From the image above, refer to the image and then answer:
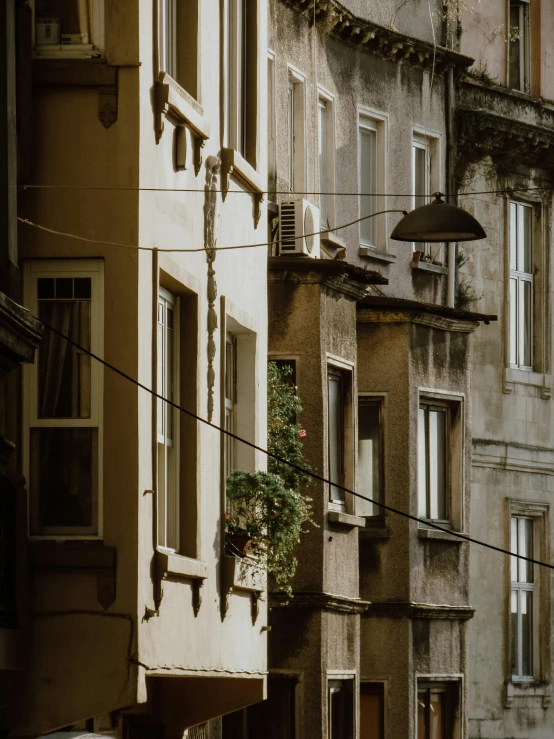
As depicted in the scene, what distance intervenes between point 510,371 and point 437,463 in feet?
13.1

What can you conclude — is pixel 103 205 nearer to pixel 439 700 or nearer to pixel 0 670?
pixel 0 670

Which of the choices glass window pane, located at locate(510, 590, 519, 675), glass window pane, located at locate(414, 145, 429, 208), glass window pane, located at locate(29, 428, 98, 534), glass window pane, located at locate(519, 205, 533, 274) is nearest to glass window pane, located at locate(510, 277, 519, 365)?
glass window pane, located at locate(519, 205, 533, 274)

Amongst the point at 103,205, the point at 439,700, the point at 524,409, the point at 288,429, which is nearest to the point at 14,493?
the point at 103,205

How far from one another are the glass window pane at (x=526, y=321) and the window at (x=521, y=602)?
248cm

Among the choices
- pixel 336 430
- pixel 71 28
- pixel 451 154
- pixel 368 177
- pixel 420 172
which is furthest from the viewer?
pixel 451 154

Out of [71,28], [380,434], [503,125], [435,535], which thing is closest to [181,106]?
[71,28]

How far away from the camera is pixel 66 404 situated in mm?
14562

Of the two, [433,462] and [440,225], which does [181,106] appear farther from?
[433,462]

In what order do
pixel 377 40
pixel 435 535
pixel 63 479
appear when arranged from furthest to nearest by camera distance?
pixel 377 40 → pixel 435 535 → pixel 63 479

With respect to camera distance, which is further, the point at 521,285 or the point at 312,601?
the point at 521,285

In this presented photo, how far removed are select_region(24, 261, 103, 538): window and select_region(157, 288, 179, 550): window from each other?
3.27 ft

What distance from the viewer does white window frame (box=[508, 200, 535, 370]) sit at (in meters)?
31.1

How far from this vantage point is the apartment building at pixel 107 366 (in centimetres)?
1402

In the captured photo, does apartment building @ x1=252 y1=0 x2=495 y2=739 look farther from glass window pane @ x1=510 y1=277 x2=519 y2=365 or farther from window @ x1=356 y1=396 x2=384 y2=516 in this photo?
glass window pane @ x1=510 y1=277 x2=519 y2=365
